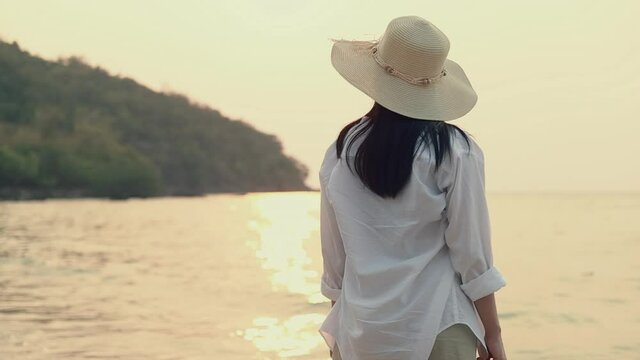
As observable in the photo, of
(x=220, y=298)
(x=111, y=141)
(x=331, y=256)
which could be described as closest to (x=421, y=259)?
(x=331, y=256)

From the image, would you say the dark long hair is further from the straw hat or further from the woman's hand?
the woman's hand

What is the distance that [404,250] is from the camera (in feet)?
6.65

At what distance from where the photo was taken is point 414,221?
2.02 m

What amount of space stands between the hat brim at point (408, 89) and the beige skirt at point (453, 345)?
1.41ft

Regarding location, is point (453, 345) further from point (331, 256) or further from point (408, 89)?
point (408, 89)

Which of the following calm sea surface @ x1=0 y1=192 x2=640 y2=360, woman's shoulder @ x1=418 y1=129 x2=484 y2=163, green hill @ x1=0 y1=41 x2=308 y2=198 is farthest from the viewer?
green hill @ x1=0 y1=41 x2=308 y2=198

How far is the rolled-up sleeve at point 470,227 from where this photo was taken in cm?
200

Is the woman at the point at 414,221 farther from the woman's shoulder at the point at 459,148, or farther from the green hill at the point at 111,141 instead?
the green hill at the point at 111,141

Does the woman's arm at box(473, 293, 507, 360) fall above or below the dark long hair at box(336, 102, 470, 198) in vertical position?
below

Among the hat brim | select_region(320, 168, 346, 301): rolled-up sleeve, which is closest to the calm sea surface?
select_region(320, 168, 346, 301): rolled-up sleeve

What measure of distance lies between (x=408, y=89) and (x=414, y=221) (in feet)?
0.93

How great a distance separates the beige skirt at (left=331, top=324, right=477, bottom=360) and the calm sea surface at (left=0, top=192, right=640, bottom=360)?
611 cm

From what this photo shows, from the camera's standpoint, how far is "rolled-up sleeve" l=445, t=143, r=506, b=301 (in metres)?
2.00

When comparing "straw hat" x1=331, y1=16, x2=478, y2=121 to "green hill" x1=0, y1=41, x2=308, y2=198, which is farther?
"green hill" x1=0, y1=41, x2=308, y2=198
